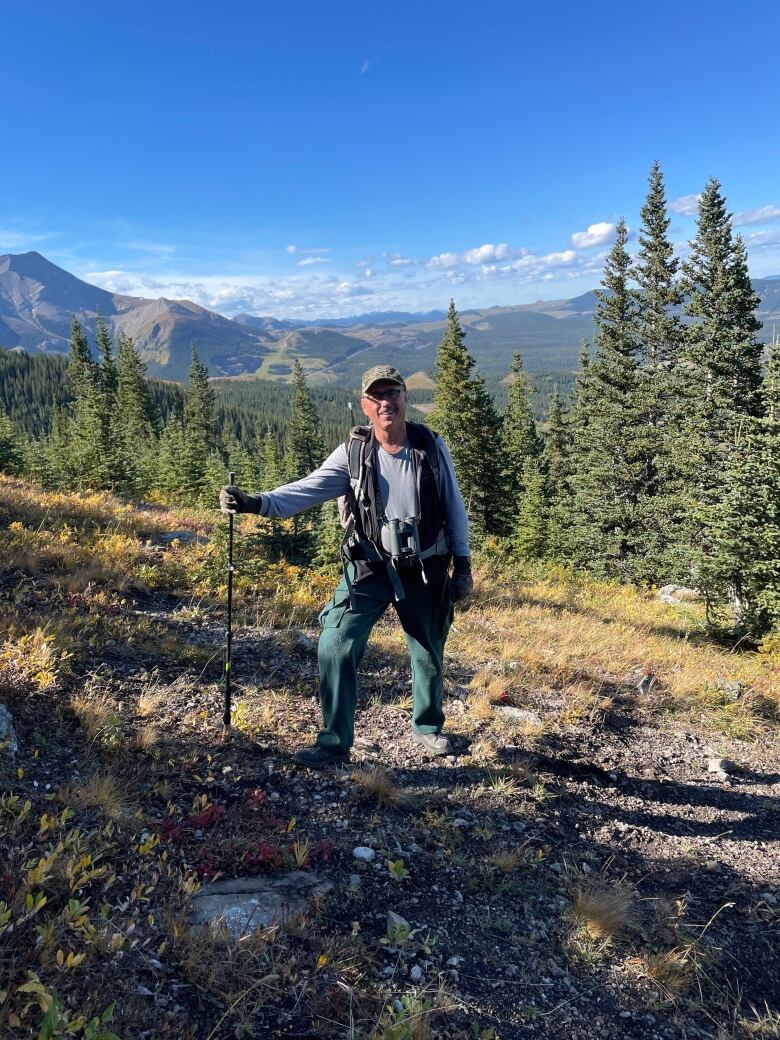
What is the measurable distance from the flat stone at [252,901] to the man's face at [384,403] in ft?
9.40

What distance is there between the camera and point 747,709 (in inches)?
261

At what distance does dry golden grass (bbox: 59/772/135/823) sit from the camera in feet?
10.8

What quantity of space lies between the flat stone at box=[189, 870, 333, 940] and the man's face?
9.40ft

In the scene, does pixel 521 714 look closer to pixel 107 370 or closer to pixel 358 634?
pixel 358 634

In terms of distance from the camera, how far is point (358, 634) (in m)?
4.13

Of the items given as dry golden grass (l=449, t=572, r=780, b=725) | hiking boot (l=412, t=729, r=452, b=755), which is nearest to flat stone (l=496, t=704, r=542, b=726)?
dry golden grass (l=449, t=572, r=780, b=725)

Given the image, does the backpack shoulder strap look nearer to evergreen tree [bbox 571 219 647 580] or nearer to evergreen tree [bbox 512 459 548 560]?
evergreen tree [bbox 571 219 647 580]

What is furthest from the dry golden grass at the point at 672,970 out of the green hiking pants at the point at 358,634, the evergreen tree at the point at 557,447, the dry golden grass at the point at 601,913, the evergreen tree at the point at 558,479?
the evergreen tree at the point at 557,447

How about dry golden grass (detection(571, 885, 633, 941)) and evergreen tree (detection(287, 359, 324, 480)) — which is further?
evergreen tree (detection(287, 359, 324, 480))

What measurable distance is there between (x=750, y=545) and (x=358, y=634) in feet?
31.3

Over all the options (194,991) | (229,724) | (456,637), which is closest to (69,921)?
(194,991)

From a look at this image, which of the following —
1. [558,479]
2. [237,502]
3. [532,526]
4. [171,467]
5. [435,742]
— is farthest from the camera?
[558,479]

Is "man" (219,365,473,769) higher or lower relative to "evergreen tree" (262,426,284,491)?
higher

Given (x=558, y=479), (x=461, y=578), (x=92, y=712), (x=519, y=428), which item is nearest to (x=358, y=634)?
(x=461, y=578)
